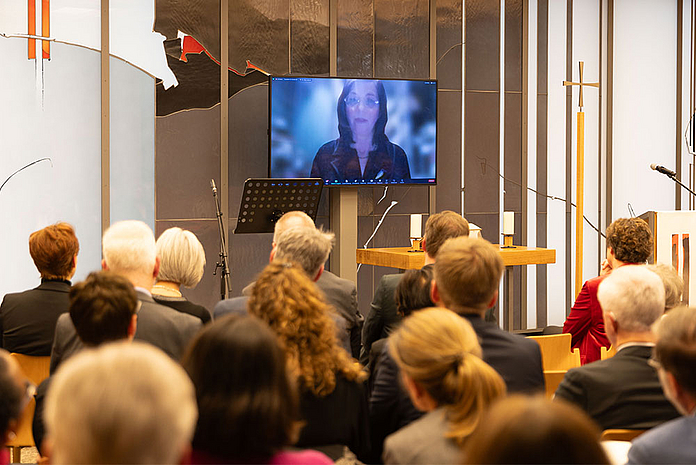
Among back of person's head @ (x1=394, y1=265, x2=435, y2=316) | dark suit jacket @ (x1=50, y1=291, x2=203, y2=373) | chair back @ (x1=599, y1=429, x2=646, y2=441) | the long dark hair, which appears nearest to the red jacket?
back of person's head @ (x1=394, y1=265, x2=435, y2=316)

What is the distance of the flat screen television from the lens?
637 cm

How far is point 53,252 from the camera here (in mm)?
3484

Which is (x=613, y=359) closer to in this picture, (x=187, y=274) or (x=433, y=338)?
(x=433, y=338)

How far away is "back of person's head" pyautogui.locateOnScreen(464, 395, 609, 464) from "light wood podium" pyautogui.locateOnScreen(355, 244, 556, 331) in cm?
508

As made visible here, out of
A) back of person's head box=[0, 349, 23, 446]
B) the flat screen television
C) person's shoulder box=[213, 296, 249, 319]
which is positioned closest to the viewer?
back of person's head box=[0, 349, 23, 446]

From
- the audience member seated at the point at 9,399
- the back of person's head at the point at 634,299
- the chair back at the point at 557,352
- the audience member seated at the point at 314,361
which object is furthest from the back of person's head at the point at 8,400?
the chair back at the point at 557,352

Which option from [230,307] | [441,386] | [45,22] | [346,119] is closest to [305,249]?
[230,307]

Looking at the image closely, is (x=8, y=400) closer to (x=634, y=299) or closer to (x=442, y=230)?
(x=634, y=299)

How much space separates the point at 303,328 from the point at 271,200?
128 inches

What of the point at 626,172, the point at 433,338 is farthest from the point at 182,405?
the point at 626,172

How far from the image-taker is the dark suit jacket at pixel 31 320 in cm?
339

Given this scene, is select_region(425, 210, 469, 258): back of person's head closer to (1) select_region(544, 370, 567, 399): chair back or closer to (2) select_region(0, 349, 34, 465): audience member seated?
(1) select_region(544, 370, 567, 399): chair back

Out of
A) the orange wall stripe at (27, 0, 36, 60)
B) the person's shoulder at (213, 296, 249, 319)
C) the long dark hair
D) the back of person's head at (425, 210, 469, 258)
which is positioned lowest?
the person's shoulder at (213, 296, 249, 319)

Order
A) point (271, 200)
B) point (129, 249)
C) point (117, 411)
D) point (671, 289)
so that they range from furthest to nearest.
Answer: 1. point (271, 200)
2. point (671, 289)
3. point (129, 249)
4. point (117, 411)
